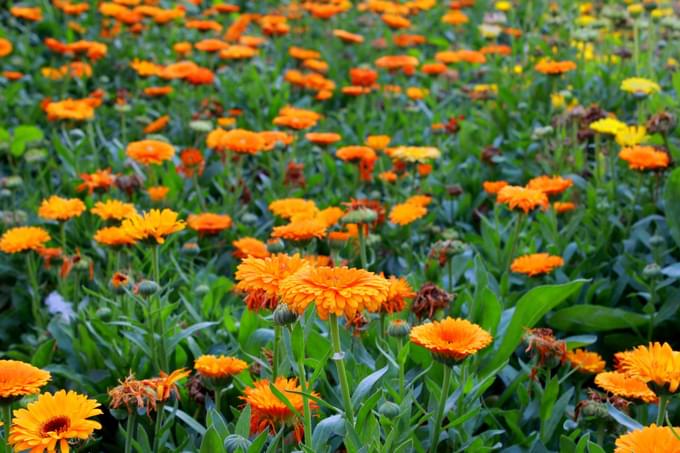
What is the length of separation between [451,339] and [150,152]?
2.10m

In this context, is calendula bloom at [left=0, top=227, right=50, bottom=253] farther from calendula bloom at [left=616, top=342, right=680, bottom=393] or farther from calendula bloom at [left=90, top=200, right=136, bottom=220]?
calendula bloom at [left=616, top=342, right=680, bottom=393]

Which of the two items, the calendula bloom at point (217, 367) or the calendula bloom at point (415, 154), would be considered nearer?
the calendula bloom at point (217, 367)

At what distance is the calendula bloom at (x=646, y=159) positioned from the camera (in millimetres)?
3092

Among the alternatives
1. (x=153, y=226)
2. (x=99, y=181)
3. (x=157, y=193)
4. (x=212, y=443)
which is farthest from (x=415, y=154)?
(x=212, y=443)

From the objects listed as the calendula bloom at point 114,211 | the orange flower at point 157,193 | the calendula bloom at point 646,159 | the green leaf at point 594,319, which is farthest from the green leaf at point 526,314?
the orange flower at point 157,193

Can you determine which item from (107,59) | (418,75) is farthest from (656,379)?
(107,59)

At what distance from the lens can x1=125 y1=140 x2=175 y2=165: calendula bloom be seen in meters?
3.68

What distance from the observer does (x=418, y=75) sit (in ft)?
20.6

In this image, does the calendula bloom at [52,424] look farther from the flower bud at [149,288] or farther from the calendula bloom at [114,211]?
the calendula bloom at [114,211]

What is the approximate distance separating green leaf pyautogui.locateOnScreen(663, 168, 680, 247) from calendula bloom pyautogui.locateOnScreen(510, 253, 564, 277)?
441 millimetres

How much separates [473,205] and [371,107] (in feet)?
5.50

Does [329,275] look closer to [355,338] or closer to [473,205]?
[355,338]

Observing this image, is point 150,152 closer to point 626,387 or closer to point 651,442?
point 626,387

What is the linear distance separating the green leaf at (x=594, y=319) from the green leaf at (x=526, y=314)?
0.25 m
